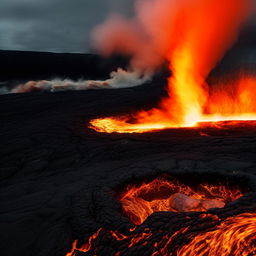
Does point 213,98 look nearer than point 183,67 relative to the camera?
No

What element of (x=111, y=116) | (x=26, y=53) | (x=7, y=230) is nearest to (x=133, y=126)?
(x=111, y=116)

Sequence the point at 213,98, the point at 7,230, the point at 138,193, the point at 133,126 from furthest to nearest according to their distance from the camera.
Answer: the point at 213,98, the point at 133,126, the point at 138,193, the point at 7,230

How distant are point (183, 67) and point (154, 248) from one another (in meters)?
9.00

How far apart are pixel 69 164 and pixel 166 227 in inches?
119

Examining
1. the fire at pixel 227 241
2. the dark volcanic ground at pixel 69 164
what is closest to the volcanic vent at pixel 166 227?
the fire at pixel 227 241

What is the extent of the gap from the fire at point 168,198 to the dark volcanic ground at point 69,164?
0.92ft

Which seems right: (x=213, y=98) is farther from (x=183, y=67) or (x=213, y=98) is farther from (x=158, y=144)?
Result: (x=158, y=144)

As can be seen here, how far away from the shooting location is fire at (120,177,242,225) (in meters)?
3.21

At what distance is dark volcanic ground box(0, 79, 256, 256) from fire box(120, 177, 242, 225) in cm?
28

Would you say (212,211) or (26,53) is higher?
(26,53)

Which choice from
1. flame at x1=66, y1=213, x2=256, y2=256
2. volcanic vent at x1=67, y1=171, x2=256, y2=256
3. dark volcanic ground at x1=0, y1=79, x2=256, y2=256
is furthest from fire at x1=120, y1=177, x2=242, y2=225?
flame at x1=66, y1=213, x2=256, y2=256

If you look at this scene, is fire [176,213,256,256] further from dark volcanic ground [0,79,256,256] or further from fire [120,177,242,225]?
dark volcanic ground [0,79,256,256]

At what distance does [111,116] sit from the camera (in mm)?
9562

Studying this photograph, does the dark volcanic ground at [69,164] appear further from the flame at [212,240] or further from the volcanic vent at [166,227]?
the flame at [212,240]
